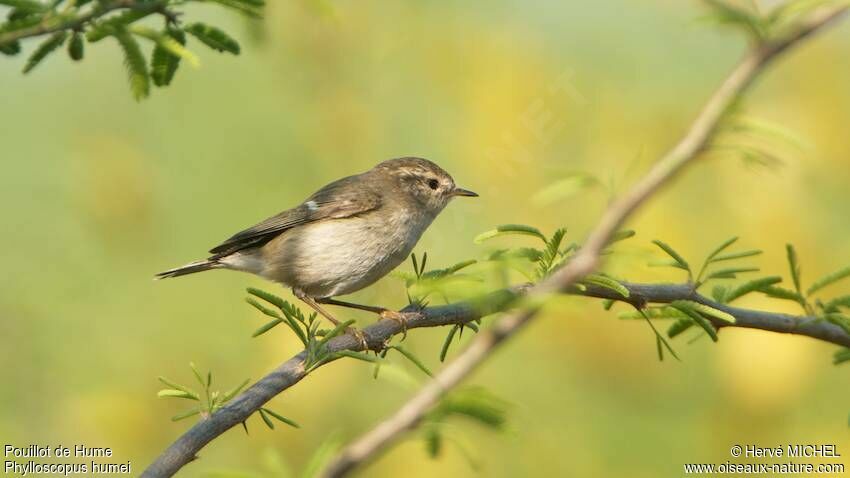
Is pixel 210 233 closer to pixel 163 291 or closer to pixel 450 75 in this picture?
pixel 163 291

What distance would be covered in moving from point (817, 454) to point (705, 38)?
15.4ft

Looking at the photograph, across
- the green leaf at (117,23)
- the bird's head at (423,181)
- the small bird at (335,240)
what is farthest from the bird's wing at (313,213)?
the green leaf at (117,23)

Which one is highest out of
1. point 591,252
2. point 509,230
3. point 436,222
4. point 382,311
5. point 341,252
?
point 436,222

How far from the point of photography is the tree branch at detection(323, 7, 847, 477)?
0.86m

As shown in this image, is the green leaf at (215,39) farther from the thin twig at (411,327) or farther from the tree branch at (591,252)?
the tree branch at (591,252)

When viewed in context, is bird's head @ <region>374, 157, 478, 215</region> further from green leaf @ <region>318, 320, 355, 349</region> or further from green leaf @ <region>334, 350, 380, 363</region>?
green leaf @ <region>334, 350, 380, 363</region>

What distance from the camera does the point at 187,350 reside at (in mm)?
5773

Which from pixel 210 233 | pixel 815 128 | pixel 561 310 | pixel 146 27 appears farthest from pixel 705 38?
pixel 561 310

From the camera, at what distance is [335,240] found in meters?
4.79

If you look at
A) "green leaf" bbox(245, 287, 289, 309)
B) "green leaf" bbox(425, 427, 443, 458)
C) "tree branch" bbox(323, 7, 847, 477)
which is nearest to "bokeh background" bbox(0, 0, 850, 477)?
"green leaf" bbox(245, 287, 289, 309)

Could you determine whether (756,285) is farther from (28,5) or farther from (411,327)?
(28,5)

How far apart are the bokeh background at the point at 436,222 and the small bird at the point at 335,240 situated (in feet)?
1.13

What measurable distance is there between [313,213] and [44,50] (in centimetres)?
332

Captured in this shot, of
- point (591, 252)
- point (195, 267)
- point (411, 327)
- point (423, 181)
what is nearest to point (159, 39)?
point (411, 327)
